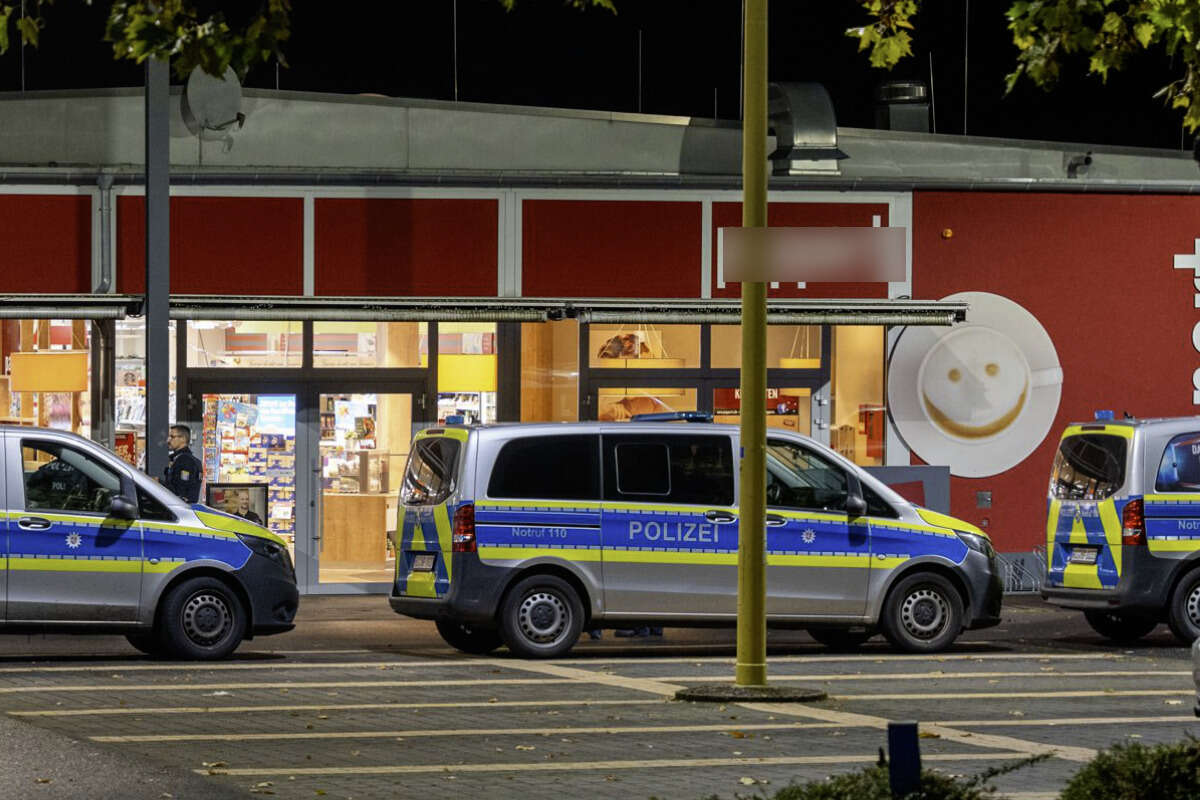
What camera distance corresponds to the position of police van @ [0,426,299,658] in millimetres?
15984

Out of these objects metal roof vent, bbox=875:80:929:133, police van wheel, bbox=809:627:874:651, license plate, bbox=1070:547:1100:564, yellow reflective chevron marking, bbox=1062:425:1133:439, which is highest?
metal roof vent, bbox=875:80:929:133

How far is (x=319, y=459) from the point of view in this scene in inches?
917

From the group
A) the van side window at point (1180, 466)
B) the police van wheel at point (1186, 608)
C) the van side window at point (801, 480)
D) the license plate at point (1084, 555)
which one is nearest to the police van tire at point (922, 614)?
the van side window at point (801, 480)

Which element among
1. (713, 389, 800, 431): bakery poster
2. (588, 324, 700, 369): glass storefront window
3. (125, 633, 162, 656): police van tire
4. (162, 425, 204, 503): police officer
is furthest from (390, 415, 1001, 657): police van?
(713, 389, 800, 431): bakery poster

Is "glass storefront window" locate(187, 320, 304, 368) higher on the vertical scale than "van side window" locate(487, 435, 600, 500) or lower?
higher

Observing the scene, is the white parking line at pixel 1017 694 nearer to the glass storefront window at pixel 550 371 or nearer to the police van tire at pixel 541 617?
the police van tire at pixel 541 617

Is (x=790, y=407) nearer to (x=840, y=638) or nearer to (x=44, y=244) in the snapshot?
(x=840, y=638)

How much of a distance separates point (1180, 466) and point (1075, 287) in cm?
689

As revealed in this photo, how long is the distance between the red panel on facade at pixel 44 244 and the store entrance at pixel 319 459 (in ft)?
5.81

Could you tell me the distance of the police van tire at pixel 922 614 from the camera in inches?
693

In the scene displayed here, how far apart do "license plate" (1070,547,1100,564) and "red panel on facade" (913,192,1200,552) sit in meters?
5.69

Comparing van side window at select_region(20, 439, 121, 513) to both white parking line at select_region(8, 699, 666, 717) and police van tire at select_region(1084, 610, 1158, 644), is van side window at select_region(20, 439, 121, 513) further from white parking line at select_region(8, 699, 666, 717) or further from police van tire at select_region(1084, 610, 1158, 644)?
police van tire at select_region(1084, 610, 1158, 644)

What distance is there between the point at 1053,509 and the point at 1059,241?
21.4ft

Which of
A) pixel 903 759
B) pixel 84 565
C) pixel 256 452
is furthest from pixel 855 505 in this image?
pixel 903 759
